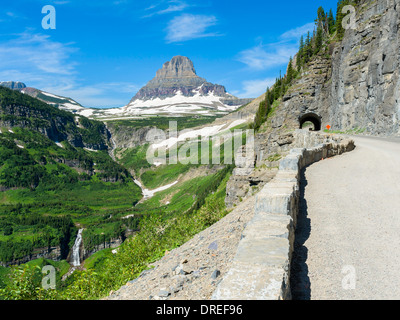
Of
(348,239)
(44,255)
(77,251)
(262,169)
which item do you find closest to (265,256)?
(348,239)

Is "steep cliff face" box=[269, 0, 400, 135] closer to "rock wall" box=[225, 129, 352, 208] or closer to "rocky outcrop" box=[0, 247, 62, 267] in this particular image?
"rock wall" box=[225, 129, 352, 208]

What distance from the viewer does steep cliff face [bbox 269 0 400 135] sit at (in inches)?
1588

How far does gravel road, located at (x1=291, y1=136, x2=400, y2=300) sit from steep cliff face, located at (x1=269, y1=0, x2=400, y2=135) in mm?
29019

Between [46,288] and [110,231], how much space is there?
16341 cm

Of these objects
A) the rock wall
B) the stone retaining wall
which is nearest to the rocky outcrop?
the rock wall

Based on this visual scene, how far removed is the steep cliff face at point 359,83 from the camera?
4034 centimetres

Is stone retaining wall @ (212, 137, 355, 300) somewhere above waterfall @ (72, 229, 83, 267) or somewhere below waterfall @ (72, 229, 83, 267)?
above

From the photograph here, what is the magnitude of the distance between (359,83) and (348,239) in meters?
53.1

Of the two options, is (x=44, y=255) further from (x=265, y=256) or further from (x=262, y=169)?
(x=265, y=256)

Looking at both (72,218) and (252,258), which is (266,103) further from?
(72,218)

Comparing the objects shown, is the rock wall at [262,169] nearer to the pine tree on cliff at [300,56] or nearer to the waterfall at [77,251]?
the pine tree on cliff at [300,56]
